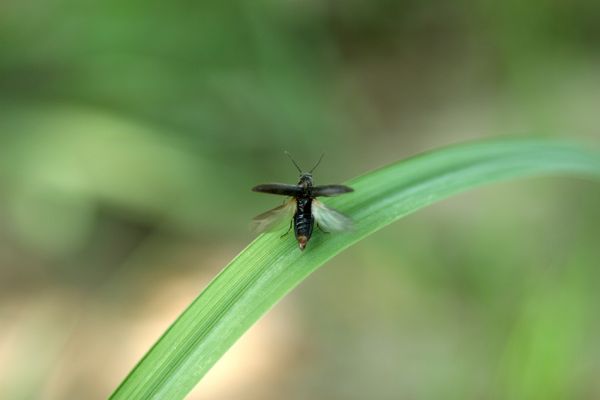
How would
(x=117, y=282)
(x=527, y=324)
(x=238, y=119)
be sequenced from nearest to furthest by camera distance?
(x=527, y=324) → (x=117, y=282) → (x=238, y=119)

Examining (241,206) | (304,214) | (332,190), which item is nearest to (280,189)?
(304,214)

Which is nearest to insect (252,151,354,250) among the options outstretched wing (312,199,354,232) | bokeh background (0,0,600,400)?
outstretched wing (312,199,354,232)

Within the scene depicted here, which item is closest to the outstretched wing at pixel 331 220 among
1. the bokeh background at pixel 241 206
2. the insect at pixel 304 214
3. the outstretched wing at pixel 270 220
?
the insect at pixel 304 214

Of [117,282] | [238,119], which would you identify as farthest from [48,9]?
[117,282]

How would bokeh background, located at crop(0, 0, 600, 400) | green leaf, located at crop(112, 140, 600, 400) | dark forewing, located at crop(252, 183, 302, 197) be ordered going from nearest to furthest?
green leaf, located at crop(112, 140, 600, 400) < dark forewing, located at crop(252, 183, 302, 197) < bokeh background, located at crop(0, 0, 600, 400)

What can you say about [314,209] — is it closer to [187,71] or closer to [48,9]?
[187,71]

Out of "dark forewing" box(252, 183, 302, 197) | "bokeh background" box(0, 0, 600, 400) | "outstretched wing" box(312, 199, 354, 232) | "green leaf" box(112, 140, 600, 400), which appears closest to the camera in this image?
"green leaf" box(112, 140, 600, 400)

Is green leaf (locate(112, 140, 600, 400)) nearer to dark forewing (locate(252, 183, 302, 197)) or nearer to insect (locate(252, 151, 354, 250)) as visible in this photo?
insect (locate(252, 151, 354, 250))
